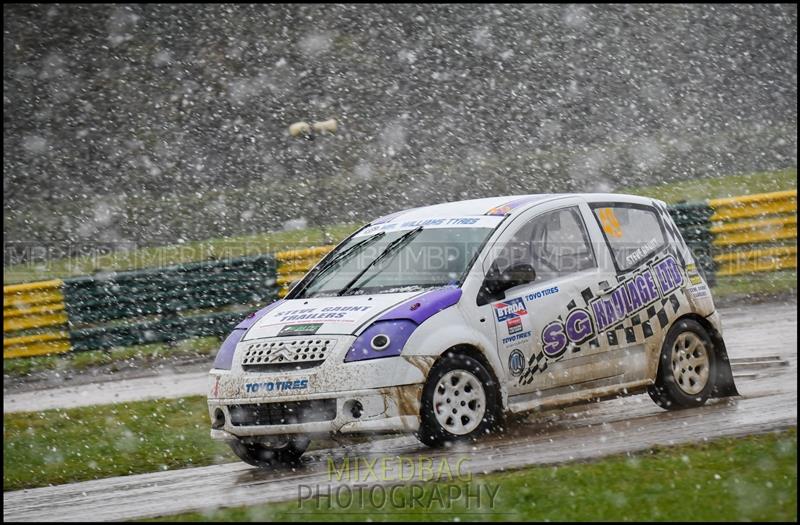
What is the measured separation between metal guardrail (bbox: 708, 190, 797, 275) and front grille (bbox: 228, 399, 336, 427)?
11.9 m

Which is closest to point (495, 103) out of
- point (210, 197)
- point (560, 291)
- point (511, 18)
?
point (511, 18)

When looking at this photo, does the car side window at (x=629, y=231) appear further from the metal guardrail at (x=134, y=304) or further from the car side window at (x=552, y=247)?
the metal guardrail at (x=134, y=304)

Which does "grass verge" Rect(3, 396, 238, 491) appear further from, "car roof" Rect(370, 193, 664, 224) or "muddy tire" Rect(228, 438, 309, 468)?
"car roof" Rect(370, 193, 664, 224)

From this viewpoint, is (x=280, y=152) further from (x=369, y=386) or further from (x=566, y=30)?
(x=369, y=386)

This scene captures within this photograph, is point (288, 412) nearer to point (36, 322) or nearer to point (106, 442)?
point (106, 442)

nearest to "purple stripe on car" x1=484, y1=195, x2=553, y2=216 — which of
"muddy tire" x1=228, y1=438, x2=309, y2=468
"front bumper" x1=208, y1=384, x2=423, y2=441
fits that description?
"front bumper" x1=208, y1=384, x2=423, y2=441

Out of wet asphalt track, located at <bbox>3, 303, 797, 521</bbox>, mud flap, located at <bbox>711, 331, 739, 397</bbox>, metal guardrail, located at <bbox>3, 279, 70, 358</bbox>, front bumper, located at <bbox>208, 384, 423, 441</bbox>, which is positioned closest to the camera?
wet asphalt track, located at <bbox>3, 303, 797, 521</bbox>

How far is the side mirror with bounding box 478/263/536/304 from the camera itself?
321 inches

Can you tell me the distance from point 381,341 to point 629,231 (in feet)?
8.69

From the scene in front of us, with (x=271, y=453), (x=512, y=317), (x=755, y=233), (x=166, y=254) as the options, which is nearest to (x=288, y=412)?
(x=271, y=453)

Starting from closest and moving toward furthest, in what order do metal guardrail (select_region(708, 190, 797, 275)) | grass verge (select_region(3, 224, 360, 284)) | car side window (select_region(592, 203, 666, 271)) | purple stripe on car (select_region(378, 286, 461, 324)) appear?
1. purple stripe on car (select_region(378, 286, 461, 324))
2. car side window (select_region(592, 203, 666, 271))
3. metal guardrail (select_region(708, 190, 797, 275))
4. grass verge (select_region(3, 224, 360, 284))

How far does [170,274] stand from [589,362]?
33.0ft

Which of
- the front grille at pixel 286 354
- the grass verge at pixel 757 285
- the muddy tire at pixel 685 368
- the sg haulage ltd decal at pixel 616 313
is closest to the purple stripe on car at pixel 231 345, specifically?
the front grille at pixel 286 354

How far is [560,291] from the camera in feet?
28.1
